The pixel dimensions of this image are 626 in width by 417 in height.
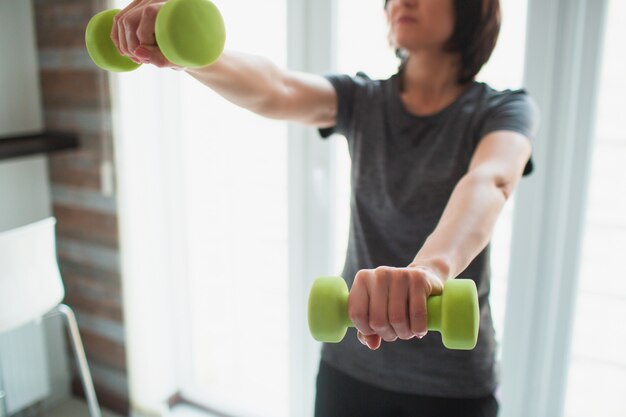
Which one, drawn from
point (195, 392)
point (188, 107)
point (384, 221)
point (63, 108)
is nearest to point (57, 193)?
point (63, 108)

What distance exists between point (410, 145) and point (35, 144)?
1515mm

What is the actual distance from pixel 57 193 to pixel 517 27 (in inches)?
69.2

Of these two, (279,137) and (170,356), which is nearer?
(279,137)

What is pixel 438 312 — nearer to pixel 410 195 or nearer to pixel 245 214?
pixel 410 195

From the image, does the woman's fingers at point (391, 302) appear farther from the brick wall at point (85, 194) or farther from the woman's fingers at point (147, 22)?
the brick wall at point (85, 194)

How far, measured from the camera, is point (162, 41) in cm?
66

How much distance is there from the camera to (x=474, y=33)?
109cm

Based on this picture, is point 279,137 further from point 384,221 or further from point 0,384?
point 0,384

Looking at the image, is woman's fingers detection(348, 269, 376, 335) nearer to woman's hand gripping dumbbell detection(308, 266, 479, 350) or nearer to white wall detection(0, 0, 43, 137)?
woman's hand gripping dumbbell detection(308, 266, 479, 350)

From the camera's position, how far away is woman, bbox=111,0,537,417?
3.29 ft

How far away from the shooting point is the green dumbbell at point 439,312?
0.55 metres

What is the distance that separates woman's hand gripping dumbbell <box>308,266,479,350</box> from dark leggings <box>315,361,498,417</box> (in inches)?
21.5

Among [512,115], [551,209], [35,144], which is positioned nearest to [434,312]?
[512,115]

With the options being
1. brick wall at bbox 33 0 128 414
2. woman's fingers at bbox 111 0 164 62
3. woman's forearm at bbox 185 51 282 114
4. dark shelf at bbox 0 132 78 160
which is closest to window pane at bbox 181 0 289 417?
brick wall at bbox 33 0 128 414
